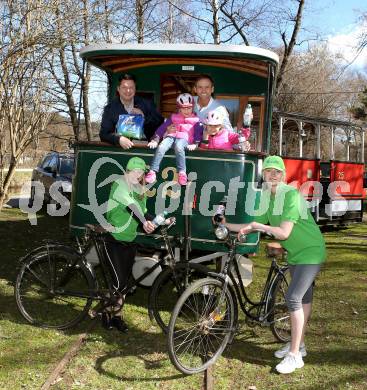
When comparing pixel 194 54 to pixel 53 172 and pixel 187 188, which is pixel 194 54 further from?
pixel 53 172

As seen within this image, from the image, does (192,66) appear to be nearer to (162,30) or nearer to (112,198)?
(112,198)

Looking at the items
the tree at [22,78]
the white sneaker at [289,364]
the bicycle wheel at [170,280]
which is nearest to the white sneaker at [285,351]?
the white sneaker at [289,364]

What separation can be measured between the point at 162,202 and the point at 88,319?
64.1 inches

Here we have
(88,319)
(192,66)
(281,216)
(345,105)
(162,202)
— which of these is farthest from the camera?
(345,105)

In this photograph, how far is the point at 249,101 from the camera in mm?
8023

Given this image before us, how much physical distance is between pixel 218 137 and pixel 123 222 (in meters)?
1.71

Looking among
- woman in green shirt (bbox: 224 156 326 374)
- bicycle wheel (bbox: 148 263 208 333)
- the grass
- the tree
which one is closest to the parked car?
the tree

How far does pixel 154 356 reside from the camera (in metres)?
4.71

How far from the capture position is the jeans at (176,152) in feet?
19.3

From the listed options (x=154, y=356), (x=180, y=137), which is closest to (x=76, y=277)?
(x=154, y=356)

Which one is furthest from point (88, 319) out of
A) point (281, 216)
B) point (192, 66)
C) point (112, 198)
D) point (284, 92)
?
point (284, 92)

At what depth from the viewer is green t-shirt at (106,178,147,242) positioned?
16.6ft

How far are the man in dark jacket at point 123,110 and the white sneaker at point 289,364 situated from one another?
9.89 feet

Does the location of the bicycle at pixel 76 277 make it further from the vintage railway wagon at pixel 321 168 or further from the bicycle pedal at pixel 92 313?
the vintage railway wagon at pixel 321 168
